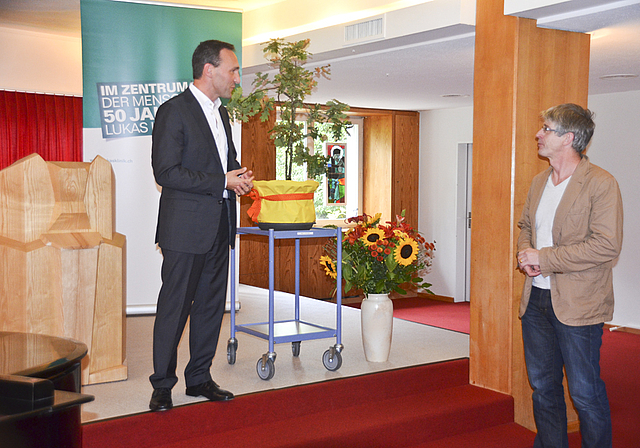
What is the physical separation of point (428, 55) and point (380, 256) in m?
1.94

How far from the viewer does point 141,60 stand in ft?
16.5

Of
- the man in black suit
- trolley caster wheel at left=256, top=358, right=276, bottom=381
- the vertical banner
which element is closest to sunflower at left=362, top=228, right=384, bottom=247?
trolley caster wheel at left=256, top=358, right=276, bottom=381

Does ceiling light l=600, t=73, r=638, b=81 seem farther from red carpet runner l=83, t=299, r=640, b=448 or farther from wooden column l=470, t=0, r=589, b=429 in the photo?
red carpet runner l=83, t=299, r=640, b=448

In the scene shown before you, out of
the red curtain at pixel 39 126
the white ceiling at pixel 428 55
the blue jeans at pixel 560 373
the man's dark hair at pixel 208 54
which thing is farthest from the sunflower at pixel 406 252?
the red curtain at pixel 39 126

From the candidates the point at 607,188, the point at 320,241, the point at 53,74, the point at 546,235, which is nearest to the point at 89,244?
the point at 546,235

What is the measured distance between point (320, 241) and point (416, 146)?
206 cm

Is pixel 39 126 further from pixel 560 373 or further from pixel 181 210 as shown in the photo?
pixel 560 373

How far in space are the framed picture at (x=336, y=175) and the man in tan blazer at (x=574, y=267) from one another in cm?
625

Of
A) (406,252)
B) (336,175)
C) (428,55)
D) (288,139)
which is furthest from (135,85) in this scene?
(336,175)

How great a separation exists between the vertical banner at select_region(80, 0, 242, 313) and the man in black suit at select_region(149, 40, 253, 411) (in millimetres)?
2105

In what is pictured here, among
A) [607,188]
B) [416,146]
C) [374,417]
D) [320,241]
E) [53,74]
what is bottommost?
[374,417]

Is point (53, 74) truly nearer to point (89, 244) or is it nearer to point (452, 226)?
point (89, 244)

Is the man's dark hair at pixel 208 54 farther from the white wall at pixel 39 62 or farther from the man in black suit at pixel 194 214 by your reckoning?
the white wall at pixel 39 62

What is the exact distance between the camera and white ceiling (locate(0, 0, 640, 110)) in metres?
3.62
